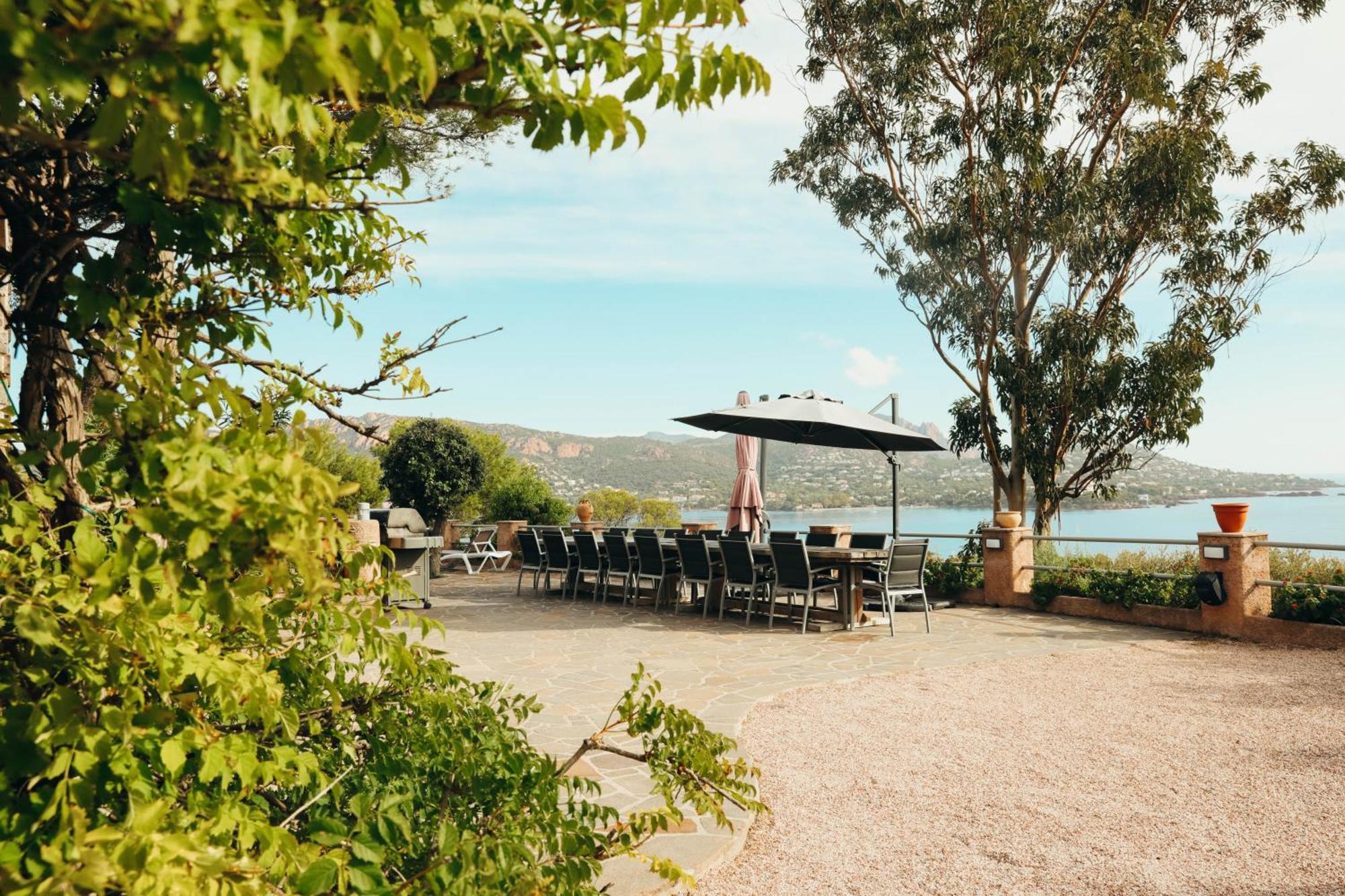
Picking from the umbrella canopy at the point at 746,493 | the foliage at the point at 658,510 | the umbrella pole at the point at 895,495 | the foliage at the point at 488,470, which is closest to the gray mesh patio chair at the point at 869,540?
the umbrella canopy at the point at 746,493

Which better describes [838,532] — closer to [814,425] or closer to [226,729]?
[814,425]

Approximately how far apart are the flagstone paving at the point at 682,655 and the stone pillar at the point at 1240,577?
0.37 metres

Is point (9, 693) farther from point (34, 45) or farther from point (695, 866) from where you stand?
point (695, 866)

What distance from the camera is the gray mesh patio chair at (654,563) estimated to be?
9.27 m

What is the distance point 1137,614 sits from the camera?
8570mm

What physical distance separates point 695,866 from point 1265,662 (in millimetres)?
5815

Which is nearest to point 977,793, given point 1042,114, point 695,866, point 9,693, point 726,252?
point 695,866

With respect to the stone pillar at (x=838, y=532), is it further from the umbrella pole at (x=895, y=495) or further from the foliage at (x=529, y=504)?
the foliage at (x=529, y=504)

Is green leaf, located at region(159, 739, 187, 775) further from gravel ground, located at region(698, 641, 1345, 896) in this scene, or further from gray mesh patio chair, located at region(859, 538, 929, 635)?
gray mesh patio chair, located at region(859, 538, 929, 635)

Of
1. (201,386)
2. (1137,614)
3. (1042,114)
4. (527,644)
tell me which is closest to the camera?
(201,386)

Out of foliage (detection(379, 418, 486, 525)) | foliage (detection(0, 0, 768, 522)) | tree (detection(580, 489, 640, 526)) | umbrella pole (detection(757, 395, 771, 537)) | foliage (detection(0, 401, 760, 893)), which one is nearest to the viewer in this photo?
foliage (detection(0, 0, 768, 522))

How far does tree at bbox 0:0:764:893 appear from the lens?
789 mm

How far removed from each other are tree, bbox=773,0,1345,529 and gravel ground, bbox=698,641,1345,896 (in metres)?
8.03

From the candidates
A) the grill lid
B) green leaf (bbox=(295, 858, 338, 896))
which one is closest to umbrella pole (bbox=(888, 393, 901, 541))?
the grill lid
